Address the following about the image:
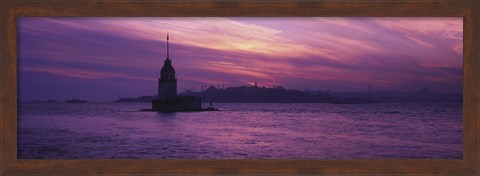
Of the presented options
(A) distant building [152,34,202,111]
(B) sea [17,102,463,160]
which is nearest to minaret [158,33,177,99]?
(A) distant building [152,34,202,111]

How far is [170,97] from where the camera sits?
14.5 feet

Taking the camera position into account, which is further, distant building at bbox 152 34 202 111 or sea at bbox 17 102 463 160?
sea at bbox 17 102 463 160

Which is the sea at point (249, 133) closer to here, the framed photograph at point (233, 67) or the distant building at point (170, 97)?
the framed photograph at point (233, 67)

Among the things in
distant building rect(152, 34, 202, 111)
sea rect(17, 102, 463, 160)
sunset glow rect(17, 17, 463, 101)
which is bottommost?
sea rect(17, 102, 463, 160)

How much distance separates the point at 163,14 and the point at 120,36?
4.29ft

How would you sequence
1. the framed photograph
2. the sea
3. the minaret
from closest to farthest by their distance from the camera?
the framed photograph, the minaret, the sea

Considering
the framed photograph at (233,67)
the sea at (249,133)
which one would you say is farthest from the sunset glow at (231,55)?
the sea at (249,133)

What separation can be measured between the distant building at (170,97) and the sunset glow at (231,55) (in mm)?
49

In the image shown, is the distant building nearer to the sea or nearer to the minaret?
the minaret

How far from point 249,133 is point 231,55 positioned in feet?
5.64

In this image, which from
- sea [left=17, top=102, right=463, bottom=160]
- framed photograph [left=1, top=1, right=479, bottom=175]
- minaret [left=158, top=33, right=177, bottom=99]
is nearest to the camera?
framed photograph [left=1, top=1, right=479, bottom=175]

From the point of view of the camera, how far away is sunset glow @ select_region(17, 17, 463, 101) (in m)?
4.03

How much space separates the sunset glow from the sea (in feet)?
1.04

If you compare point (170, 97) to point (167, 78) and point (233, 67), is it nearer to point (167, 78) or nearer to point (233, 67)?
point (167, 78)
